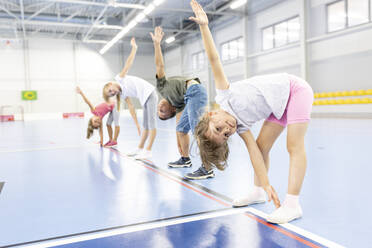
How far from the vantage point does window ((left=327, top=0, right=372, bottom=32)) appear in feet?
37.8

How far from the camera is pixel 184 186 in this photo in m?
2.86

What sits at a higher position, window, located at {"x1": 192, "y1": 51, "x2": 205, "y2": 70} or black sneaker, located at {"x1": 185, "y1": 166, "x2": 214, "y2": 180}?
window, located at {"x1": 192, "y1": 51, "x2": 205, "y2": 70}

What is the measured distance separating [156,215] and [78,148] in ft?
13.2

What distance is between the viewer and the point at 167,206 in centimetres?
229

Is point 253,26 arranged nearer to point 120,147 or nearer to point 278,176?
point 120,147

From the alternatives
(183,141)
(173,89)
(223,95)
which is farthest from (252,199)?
(173,89)

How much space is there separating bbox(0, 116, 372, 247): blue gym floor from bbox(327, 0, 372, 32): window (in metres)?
9.68

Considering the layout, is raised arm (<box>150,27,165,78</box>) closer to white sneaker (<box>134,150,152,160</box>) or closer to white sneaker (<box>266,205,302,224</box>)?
white sneaker (<box>134,150,152,160</box>)

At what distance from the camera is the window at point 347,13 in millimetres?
11508

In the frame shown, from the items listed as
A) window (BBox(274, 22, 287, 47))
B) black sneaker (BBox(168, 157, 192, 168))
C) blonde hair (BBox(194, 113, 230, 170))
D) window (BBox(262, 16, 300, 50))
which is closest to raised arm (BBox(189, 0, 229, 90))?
blonde hair (BBox(194, 113, 230, 170))

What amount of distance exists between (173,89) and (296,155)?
6.46 feet

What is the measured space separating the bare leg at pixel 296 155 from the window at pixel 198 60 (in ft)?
68.7

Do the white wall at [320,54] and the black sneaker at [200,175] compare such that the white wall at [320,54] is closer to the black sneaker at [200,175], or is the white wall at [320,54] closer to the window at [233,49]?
the window at [233,49]

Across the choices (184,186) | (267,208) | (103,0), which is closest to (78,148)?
(184,186)
